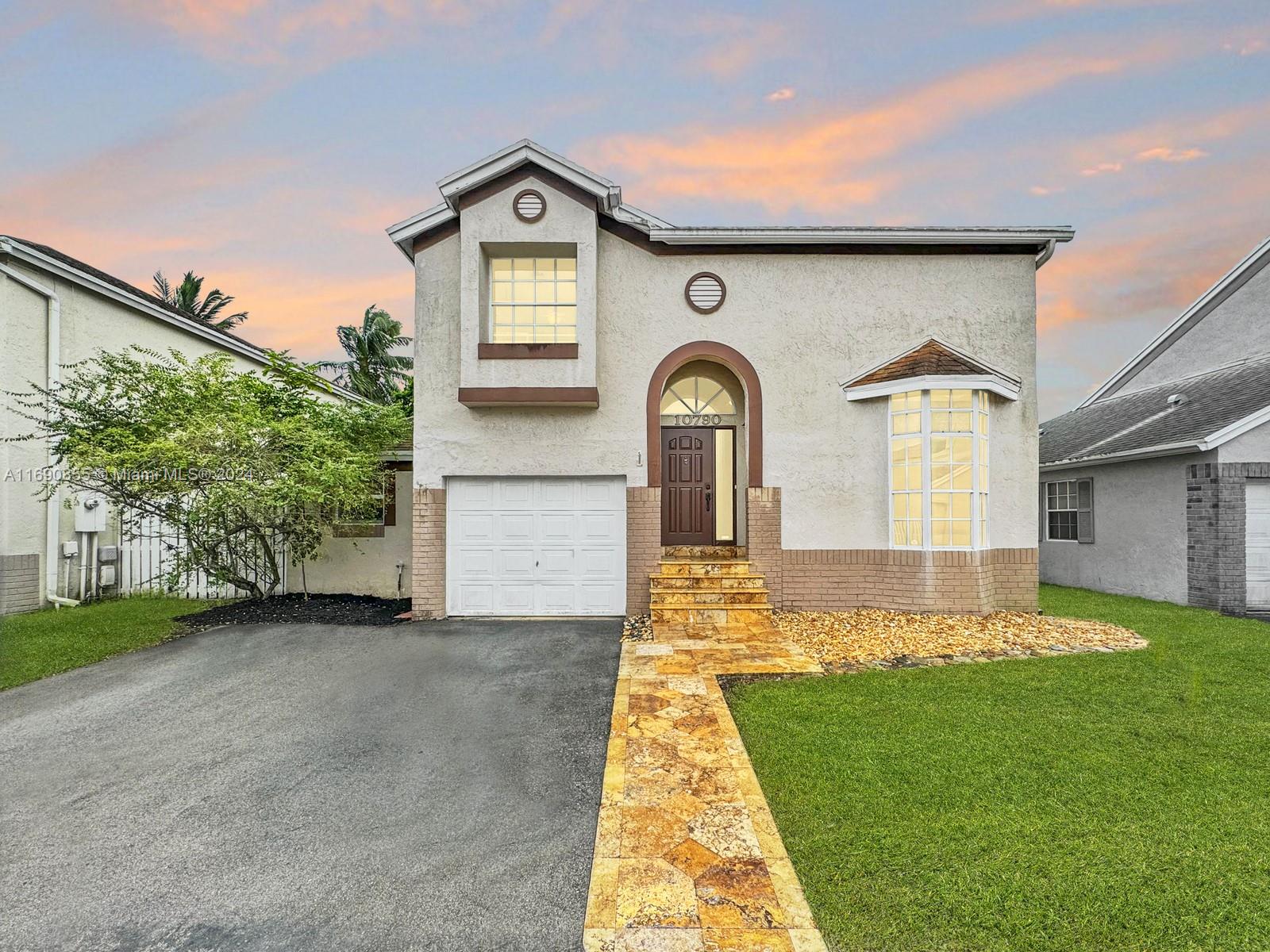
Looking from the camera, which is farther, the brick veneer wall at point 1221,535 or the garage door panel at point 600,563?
the brick veneer wall at point 1221,535

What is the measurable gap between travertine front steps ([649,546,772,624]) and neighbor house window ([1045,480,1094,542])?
9029mm

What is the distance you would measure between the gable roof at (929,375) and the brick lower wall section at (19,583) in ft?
47.9

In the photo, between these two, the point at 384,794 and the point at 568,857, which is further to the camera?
the point at 384,794

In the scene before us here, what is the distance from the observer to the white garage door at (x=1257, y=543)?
355 inches

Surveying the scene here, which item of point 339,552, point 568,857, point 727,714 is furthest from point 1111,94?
point 339,552

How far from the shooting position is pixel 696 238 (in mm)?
8523

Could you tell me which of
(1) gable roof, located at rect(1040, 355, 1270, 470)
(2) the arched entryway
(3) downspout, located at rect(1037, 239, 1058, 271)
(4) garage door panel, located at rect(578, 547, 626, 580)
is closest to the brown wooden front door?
(2) the arched entryway

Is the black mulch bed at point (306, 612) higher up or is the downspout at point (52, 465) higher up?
the downspout at point (52, 465)

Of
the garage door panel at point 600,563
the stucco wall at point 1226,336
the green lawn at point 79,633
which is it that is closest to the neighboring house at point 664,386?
the garage door panel at point 600,563

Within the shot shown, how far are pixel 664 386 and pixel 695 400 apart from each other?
1197 mm

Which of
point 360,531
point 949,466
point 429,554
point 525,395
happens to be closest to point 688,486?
point 525,395

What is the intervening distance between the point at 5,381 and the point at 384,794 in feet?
37.1

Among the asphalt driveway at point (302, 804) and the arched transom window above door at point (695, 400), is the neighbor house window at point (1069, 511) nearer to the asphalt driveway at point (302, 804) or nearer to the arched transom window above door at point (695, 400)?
the arched transom window above door at point (695, 400)

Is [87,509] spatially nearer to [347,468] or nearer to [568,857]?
[347,468]
